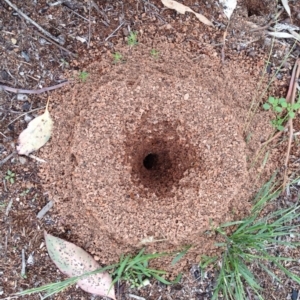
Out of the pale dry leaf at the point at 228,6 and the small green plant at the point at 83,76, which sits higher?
the pale dry leaf at the point at 228,6

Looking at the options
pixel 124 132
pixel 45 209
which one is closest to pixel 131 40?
pixel 124 132

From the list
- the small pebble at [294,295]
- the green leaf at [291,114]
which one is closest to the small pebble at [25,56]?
the green leaf at [291,114]

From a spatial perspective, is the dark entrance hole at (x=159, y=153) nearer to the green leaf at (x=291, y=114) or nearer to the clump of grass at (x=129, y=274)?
the clump of grass at (x=129, y=274)

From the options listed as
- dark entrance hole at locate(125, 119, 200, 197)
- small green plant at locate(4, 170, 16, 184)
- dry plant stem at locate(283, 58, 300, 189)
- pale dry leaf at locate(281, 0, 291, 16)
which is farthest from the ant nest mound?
pale dry leaf at locate(281, 0, 291, 16)

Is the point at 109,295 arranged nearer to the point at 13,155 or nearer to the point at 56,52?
the point at 13,155

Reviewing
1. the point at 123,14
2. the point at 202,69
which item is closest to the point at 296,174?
the point at 202,69

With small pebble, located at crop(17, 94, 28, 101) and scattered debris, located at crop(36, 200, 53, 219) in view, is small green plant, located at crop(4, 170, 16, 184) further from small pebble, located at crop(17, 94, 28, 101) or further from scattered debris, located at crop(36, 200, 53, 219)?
small pebble, located at crop(17, 94, 28, 101)

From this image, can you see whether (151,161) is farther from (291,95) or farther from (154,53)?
(291,95)
